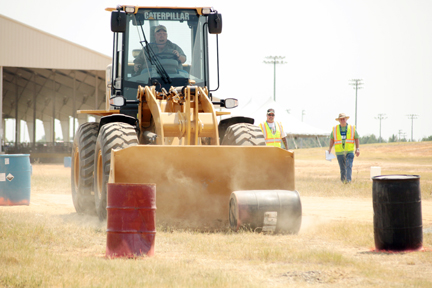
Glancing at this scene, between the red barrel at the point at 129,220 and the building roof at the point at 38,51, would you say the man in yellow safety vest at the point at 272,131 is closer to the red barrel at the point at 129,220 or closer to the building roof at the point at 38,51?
the red barrel at the point at 129,220

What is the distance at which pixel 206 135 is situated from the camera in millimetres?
8195

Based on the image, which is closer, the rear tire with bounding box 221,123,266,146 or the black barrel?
the black barrel

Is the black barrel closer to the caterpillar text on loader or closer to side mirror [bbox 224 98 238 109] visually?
the caterpillar text on loader

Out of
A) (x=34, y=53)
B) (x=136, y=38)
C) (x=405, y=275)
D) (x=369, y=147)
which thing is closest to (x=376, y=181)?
(x=405, y=275)

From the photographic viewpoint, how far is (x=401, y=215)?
6.31 meters

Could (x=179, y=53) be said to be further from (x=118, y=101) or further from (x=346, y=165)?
(x=346, y=165)

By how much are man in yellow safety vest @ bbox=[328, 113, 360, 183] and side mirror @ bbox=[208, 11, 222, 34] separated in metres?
7.39

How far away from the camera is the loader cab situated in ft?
29.9

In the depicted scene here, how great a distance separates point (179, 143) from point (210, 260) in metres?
3.05

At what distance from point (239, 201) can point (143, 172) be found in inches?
50.2

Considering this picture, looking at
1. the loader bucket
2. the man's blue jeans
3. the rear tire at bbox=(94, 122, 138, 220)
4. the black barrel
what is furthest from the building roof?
the black barrel

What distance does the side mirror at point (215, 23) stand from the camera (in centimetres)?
904

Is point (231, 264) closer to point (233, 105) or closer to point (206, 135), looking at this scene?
point (206, 135)

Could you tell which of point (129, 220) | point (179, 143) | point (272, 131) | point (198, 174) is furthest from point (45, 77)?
point (129, 220)
